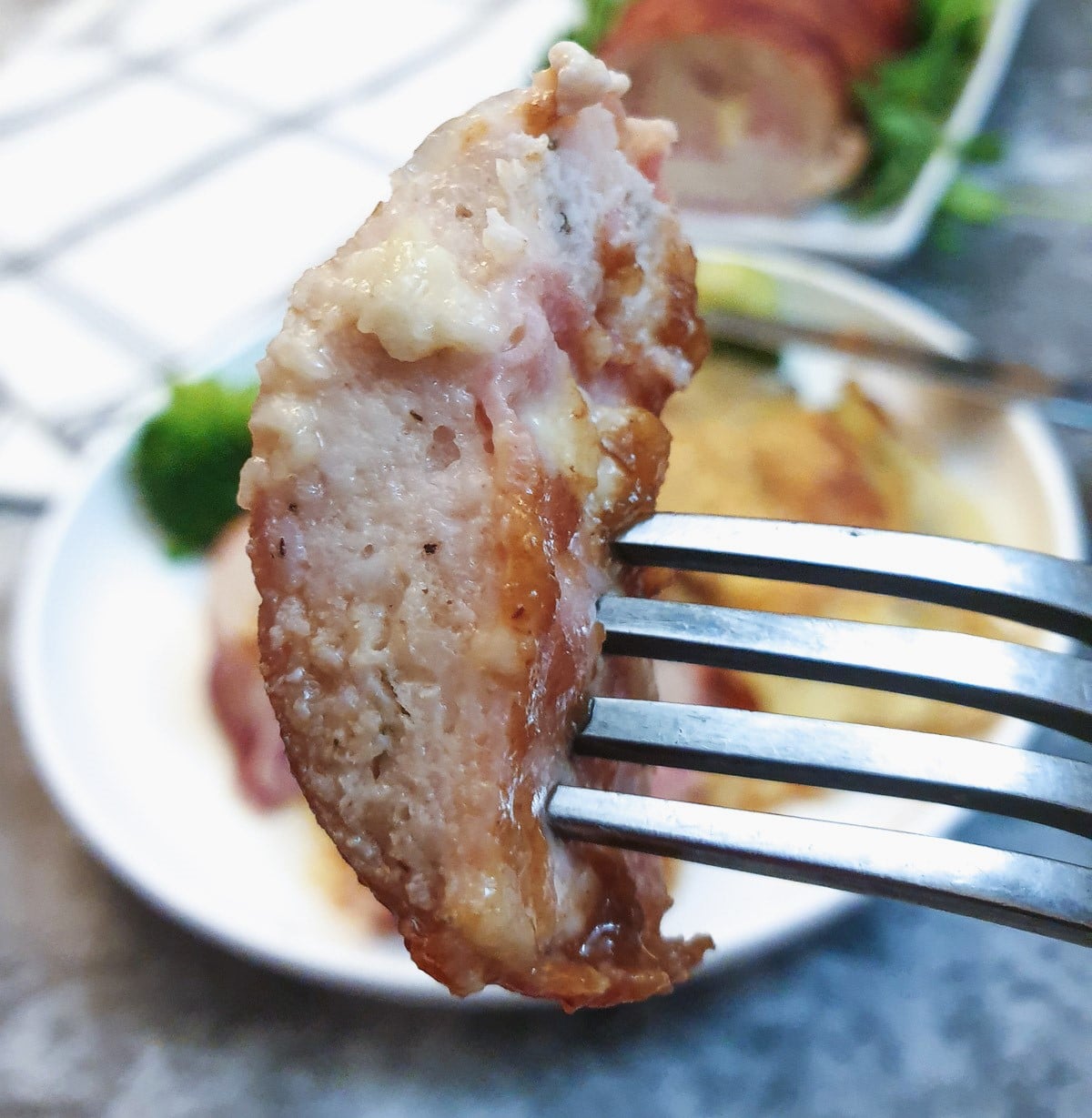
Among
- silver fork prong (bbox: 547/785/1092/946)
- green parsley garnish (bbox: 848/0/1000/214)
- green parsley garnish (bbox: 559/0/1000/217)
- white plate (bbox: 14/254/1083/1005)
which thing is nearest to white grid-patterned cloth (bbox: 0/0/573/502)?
white plate (bbox: 14/254/1083/1005)

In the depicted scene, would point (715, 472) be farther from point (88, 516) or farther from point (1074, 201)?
point (1074, 201)

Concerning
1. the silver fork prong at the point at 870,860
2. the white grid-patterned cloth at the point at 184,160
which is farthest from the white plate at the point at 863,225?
the silver fork prong at the point at 870,860

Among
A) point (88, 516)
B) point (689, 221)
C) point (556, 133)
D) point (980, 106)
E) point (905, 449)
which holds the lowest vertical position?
point (88, 516)

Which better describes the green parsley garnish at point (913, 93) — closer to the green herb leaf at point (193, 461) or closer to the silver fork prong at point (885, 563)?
the green herb leaf at point (193, 461)

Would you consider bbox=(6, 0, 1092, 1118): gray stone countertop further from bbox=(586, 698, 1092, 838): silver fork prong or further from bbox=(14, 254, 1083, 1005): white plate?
bbox=(586, 698, 1092, 838): silver fork prong

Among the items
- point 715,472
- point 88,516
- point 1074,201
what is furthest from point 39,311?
point 1074,201
